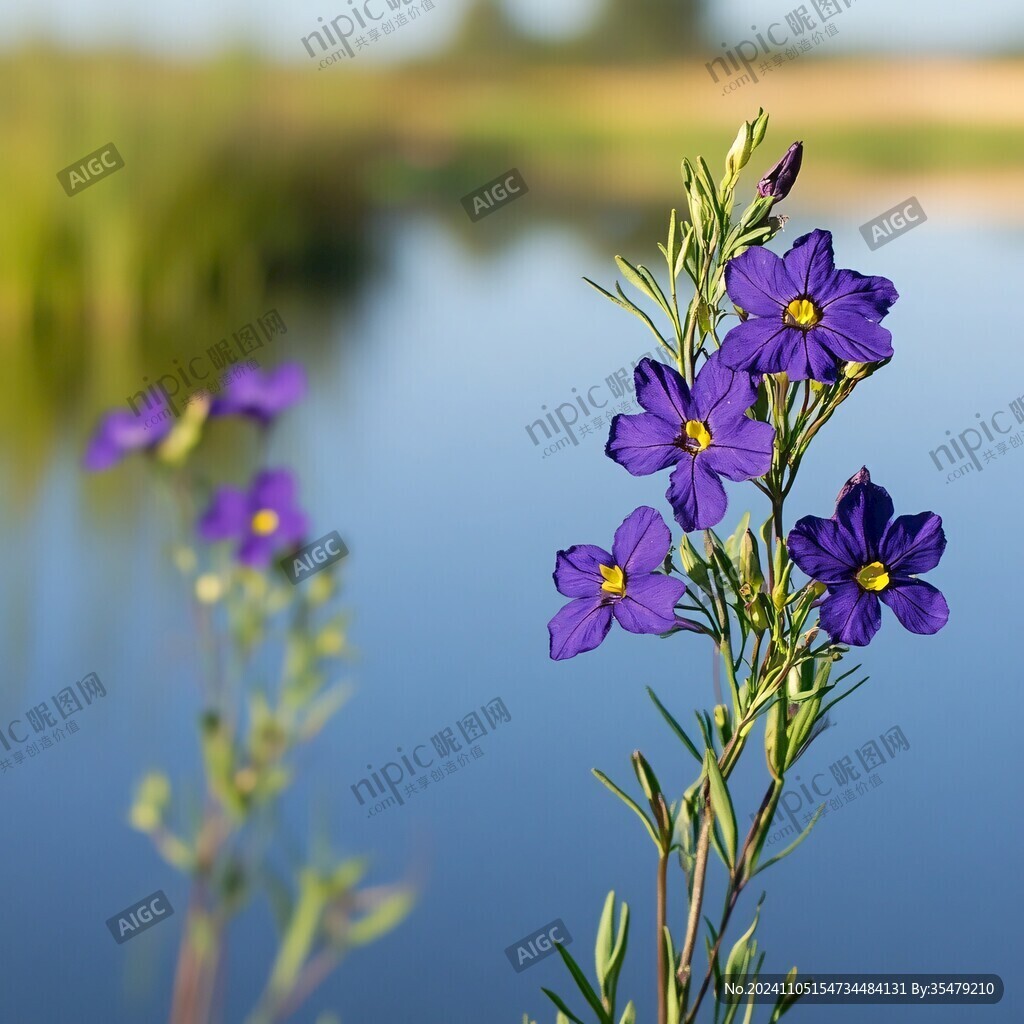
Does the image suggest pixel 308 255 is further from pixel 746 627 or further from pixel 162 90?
pixel 746 627

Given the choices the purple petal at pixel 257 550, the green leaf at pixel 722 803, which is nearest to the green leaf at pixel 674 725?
the green leaf at pixel 722 803

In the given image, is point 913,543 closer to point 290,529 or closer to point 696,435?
point 696,435

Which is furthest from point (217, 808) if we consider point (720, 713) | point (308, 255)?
point (308, 255)

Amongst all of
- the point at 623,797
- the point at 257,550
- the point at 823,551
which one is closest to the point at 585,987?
the point at 623,797

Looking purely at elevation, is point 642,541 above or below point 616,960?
above

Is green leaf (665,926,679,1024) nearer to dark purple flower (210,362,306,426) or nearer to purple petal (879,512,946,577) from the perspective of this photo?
purple petal (879,512,946,577)

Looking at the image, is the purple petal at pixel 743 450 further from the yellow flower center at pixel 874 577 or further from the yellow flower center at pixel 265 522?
the yellow flower center at pixel 265 522
